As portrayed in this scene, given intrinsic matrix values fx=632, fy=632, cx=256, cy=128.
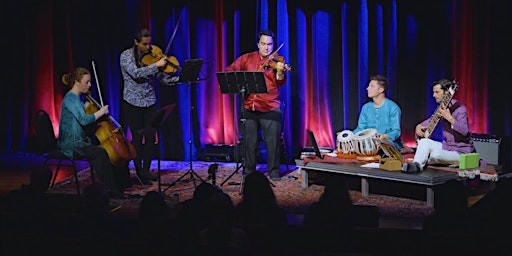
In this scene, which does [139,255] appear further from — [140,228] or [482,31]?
[482,31]

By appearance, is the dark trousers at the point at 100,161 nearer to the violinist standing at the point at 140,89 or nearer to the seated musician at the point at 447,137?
the violinist standing at the point at 140,89

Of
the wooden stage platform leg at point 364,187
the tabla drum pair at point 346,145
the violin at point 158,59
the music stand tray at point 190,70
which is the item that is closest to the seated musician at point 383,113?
the tabla drum pair at point 346,145

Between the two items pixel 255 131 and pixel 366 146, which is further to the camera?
pixel 255 131

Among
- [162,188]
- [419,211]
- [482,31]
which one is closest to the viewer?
[419,211]

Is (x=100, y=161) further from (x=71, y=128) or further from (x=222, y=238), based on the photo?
(x=222, y=238)

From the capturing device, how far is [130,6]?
335 inches

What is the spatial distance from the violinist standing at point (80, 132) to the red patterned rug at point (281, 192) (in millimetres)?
298

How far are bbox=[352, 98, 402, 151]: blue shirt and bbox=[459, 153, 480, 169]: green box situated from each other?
2.77ft

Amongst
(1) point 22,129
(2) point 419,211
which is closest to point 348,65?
(2) point 419,211

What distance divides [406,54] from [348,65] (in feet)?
2.33

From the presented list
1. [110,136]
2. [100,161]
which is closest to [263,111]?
[110,136]

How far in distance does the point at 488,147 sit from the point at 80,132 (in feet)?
13.8

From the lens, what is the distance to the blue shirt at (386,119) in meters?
6.63

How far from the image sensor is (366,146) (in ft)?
21.3
